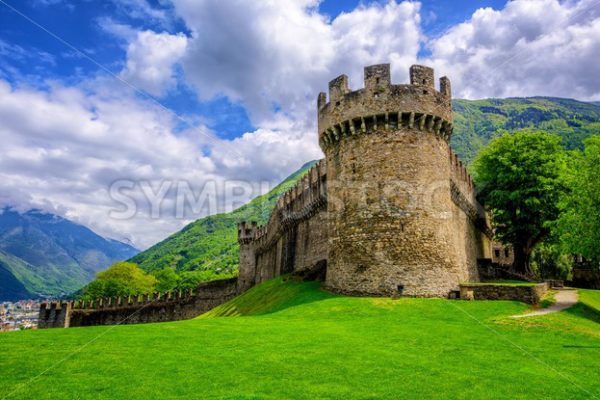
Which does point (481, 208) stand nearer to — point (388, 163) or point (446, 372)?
point (388, 163)

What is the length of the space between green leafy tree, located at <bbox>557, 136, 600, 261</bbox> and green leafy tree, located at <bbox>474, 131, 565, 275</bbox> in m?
7.91

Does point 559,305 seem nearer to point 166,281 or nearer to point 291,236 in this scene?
point 291,236

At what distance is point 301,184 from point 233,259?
13590 centimetres

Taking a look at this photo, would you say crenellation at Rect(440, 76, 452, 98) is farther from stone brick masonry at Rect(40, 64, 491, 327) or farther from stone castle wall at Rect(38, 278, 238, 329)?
stone castle wall at Rect(38, 278, 238, 329)

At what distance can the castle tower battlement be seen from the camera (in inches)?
960

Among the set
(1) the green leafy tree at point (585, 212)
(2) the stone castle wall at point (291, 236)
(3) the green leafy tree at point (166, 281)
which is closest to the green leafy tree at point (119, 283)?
(3) the green leafy tree at point (166, 281)

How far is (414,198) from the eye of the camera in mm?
23625

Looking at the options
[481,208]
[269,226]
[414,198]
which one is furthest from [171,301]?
[414,198]

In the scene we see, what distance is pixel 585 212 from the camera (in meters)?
23.4

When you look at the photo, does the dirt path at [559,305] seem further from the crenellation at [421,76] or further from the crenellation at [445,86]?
the crenellation at [421,76]

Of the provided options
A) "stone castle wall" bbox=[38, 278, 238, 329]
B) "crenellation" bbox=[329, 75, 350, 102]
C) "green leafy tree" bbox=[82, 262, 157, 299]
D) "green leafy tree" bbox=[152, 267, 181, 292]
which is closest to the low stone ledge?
"crenellation" bbox=[329, 75, 350, 102]

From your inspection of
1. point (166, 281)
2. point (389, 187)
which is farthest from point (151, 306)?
point (389, 187)

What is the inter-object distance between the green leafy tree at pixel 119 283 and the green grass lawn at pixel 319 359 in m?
64.0

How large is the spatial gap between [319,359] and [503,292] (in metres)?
13.5
